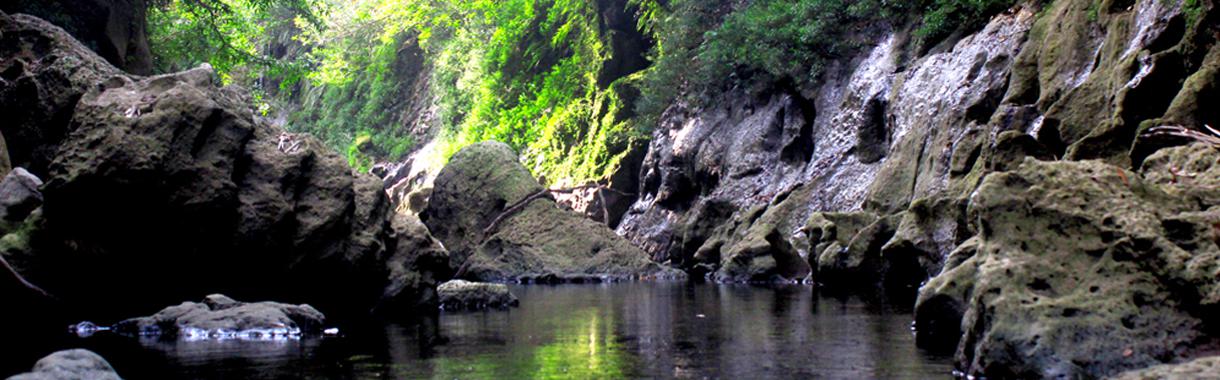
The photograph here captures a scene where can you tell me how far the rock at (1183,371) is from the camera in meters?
4.76

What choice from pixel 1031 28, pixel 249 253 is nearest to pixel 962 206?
pixel 1031 28

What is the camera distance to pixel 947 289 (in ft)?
27.1

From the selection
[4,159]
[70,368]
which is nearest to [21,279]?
[4,159]

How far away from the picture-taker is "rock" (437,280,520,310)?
14180mm

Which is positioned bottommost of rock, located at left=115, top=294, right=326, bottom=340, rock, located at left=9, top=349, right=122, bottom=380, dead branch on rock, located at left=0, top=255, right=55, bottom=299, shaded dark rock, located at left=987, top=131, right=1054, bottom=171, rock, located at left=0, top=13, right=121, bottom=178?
rock, located at left=9, top=349, right=122, bottom=380

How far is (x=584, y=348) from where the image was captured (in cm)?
878

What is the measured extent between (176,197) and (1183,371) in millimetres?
9175

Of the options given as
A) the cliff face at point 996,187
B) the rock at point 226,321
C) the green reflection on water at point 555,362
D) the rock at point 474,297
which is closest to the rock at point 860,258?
the cliff face at point 996,187

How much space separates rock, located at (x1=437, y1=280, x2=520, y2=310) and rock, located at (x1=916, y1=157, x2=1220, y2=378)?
8253mm

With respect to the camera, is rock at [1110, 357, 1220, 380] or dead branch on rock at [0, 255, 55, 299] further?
dead branch on rock at [0, 255, 55, 299]

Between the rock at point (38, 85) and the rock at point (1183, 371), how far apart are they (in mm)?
11153

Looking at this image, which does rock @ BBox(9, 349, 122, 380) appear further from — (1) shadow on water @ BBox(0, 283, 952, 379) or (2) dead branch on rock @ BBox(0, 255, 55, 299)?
(2) dead branch on rock @ BBox(0, 255, 55, 299)

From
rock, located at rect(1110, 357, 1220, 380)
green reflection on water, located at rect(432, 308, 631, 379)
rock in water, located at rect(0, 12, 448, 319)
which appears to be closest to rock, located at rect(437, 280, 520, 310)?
rock in water, located at rect(0, 12, 448, 319)

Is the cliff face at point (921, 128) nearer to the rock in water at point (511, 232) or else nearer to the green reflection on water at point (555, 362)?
the rock in water at point (511, 232)
